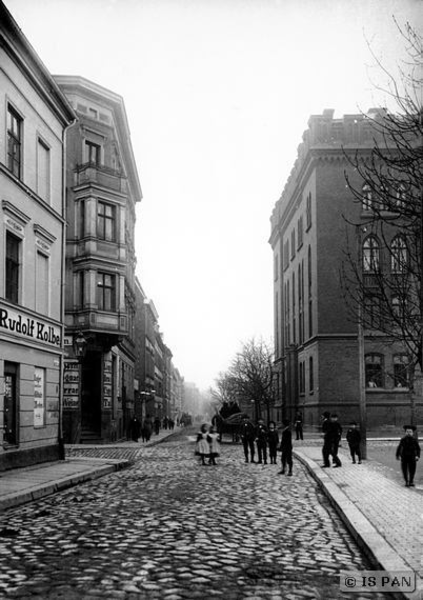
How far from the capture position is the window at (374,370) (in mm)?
44531

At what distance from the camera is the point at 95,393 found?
123 ft

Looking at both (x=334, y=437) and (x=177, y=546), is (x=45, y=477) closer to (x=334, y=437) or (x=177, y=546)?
(x=334, y=437)

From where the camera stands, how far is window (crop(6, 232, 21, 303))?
19062 millimetres

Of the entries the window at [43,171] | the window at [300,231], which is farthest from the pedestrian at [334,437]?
the window at [300,231]

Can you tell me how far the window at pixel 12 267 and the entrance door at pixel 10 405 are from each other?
1.87 meters

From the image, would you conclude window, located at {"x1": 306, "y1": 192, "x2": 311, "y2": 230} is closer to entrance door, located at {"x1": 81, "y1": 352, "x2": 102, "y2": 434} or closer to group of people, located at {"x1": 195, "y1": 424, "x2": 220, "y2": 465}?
entrance door, located at {"x1": 81, "y1": 352, "x2": 102, "y2": 434}

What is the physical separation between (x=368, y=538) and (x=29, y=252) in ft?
47.3

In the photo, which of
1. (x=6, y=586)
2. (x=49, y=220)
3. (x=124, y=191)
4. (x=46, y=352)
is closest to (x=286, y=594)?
(x=6, y=586)

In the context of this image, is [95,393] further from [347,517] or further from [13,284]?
[347,517]

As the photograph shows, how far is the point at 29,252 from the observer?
2039cm

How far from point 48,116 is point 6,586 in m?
18.3

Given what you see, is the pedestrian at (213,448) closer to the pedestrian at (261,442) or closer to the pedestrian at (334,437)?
the pedestrian at (261,442)

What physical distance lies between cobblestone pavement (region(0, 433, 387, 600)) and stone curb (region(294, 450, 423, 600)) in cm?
16

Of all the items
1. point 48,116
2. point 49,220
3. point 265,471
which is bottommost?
point 265,471
